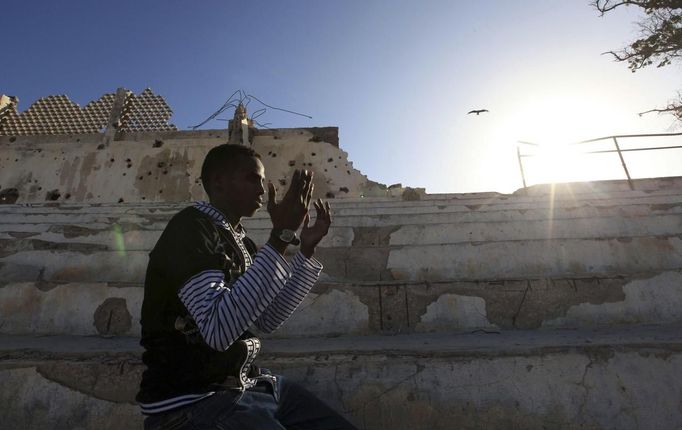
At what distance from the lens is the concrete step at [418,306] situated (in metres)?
2.31

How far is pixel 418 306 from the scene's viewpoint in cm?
239

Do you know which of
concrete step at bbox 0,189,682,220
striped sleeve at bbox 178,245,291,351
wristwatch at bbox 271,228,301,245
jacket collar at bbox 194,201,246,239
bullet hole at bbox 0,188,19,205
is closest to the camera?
striped sleeve at bbox 178,245,291,351

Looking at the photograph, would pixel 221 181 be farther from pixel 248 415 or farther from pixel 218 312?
pixel 248 415

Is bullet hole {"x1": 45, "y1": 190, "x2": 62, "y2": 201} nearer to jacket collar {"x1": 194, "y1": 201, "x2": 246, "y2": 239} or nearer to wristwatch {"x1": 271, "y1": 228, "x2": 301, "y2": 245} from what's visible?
jacket collar {"x1": 194, "y1": 201, "x2": 246, "y2": 239}

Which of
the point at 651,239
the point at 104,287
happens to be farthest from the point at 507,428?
the point at 104,287

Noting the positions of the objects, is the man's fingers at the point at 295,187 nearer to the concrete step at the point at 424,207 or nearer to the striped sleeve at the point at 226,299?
the striped sleeve at the point at 226,299

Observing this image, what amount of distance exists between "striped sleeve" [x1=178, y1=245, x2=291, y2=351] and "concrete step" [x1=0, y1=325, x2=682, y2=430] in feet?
2.65

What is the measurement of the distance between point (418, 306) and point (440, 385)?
26.0 inches

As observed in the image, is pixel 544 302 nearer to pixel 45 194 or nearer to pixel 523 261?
pixel 523 261

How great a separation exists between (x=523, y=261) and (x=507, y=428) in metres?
1.35

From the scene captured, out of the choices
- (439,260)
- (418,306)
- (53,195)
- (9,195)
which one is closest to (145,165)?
(53,195)

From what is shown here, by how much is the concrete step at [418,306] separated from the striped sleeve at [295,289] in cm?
72

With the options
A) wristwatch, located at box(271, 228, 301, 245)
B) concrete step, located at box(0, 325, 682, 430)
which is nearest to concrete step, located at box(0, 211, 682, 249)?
concrete step, located at box(0, 325, 682, 430)

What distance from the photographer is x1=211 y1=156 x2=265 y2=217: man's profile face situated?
1.42 meters
